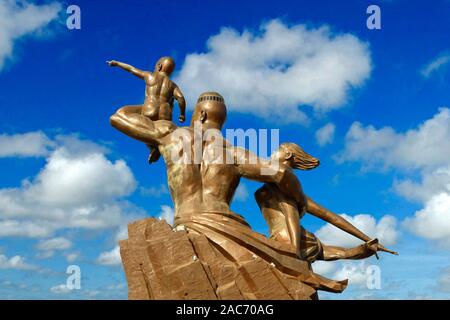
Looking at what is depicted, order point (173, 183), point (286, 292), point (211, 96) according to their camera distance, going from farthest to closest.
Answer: point (211, 96) → point (173, 183) → point (286, 292)

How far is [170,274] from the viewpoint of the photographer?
7926 millimetres

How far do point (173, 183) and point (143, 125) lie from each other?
111 centimetres

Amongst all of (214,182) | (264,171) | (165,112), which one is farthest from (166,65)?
(264,171)

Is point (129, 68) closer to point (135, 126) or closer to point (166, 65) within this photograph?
point (166, 65)

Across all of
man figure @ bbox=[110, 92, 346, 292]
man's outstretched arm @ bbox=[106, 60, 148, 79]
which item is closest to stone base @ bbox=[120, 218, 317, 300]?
man figure @ bbox=[110, 92, 346, 292]

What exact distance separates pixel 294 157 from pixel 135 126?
2675mm

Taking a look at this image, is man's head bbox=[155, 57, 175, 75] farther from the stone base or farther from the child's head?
the stone base

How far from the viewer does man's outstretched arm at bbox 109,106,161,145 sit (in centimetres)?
943

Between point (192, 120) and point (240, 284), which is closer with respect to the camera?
point (240, 284)

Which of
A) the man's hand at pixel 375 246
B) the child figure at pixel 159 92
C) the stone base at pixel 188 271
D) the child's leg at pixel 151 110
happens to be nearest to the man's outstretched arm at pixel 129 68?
the child figure at pixel 159 92
